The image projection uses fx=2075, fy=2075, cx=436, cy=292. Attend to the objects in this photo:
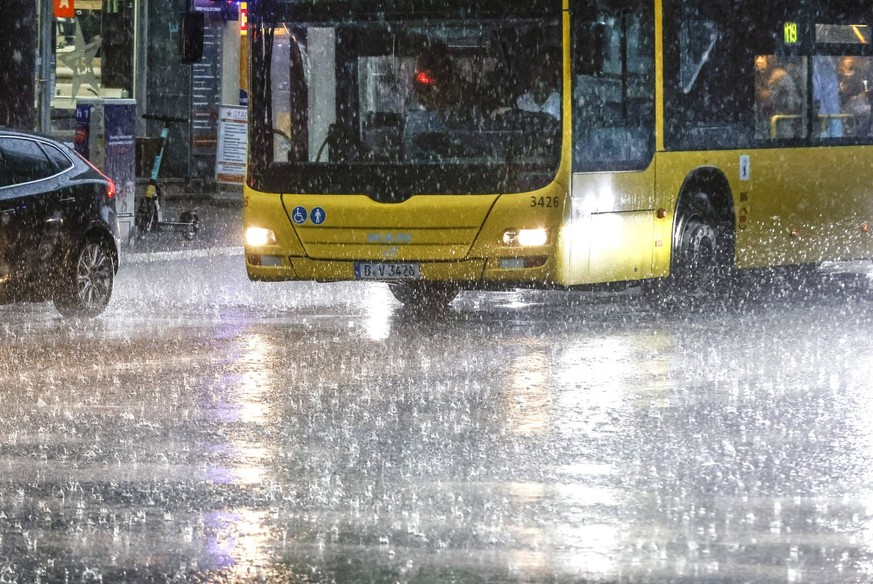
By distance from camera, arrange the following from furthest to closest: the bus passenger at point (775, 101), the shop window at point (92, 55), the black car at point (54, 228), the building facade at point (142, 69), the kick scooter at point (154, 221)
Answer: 1. the shop window at point (92, 55)
2. the building facade at point (142, 69)
3. the kick scooter at point (154, 221)
4. the bus passenger at point (775, 101)
5. the black car at point (54, 228)

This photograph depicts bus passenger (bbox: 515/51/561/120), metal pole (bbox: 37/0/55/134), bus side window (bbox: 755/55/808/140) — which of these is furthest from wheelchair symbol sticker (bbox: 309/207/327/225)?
metal pole (bbox: 37/0/55/134)

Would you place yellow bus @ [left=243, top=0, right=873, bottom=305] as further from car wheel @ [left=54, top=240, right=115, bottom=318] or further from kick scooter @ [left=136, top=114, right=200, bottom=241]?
kick scooter @ [left=136, top=114, right=200, bottom=241]

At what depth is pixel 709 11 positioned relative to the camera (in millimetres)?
17734

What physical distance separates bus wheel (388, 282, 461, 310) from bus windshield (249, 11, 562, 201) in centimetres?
121

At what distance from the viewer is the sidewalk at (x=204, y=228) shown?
25219mm

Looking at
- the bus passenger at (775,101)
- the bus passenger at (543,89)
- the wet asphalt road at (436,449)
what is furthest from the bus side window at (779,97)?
the bus passenger at (543,89)

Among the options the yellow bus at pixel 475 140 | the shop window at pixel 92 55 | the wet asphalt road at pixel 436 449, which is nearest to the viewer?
the wet asphalt road at pixel 436 449

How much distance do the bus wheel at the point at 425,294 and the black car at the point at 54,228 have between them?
8.31 ft

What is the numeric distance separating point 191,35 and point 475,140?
9.78 feet

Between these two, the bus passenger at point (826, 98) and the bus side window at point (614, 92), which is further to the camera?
the bus passenger at point (826, 98)

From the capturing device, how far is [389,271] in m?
16.1

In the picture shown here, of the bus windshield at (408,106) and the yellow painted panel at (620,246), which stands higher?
the bus windshield at (408,106)

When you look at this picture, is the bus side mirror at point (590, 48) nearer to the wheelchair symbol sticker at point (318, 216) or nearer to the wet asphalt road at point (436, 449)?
the wet asphalt road at point (436, 449)

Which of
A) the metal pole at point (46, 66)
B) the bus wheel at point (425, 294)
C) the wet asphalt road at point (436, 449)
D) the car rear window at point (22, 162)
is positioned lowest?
the wet asphalt road at point (436, 449)
